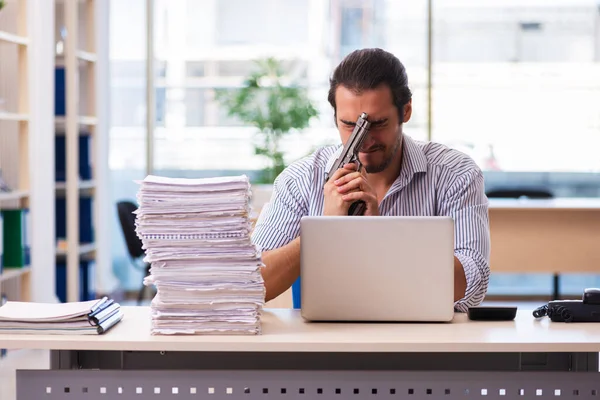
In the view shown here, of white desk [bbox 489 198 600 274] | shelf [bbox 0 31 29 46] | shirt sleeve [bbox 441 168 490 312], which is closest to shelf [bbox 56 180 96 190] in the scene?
shelf [bbox 0 31 29 46]

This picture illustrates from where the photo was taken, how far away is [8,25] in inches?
181

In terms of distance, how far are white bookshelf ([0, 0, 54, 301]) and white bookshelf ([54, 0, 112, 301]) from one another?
0.43 meters

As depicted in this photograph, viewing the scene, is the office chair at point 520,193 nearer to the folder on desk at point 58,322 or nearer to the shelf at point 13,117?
the shelf at point 13,117

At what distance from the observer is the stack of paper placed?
1746mm

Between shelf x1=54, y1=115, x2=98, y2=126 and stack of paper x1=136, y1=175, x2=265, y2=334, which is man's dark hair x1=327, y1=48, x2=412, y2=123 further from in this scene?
shelf x1=54, y1=115, x2=98, y2=126

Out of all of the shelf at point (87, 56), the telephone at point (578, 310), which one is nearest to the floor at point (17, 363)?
the shelf at point (87, 56)

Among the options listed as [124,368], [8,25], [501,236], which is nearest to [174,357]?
[124,368]

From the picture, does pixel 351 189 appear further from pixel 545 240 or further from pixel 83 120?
pixel 83 120

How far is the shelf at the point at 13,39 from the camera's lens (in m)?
4.22

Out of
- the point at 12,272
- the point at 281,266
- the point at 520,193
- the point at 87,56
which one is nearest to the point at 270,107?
the point at 87,56

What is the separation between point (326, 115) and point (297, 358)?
15.8 ft

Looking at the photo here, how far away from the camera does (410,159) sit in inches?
98.0

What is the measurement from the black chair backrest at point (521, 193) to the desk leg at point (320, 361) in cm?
402

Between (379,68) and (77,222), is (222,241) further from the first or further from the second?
(77,222)
